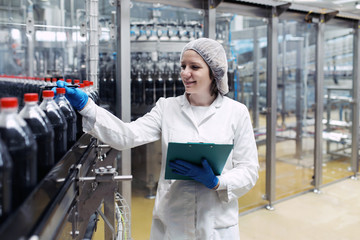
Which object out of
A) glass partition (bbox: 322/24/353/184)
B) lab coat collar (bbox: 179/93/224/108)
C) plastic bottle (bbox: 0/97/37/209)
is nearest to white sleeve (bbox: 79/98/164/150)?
lab coat collar (bbox: 179/93/224/108)

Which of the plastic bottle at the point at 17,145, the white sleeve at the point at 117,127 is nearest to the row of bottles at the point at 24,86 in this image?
the white sleeve at the point at 117,127

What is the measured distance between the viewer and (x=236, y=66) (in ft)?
11.8

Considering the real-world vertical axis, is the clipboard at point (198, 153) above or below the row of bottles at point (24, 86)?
below

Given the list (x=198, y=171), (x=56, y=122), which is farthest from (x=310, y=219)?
(x=56, y=122)

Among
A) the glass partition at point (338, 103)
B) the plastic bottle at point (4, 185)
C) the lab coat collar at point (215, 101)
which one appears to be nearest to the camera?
the plastic bottle at point (4, 185)

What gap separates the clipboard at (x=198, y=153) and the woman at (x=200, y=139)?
0.03 m

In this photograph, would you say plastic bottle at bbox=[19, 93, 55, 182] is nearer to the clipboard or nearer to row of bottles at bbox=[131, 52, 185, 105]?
the clipboard

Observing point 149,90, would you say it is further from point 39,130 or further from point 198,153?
point 39,130

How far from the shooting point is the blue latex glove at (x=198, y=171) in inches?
53.8

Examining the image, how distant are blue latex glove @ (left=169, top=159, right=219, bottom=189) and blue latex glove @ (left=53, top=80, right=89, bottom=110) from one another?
1.40 feet

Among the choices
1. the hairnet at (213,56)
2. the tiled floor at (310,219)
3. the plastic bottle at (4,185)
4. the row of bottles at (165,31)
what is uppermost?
the row of bottles at (165,31)

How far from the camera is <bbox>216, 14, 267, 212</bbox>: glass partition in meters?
3.49

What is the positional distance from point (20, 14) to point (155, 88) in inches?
57.3

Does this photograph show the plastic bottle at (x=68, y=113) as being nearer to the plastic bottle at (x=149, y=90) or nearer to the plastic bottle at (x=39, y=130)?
the plastic bottle at (x=39, y=130)
